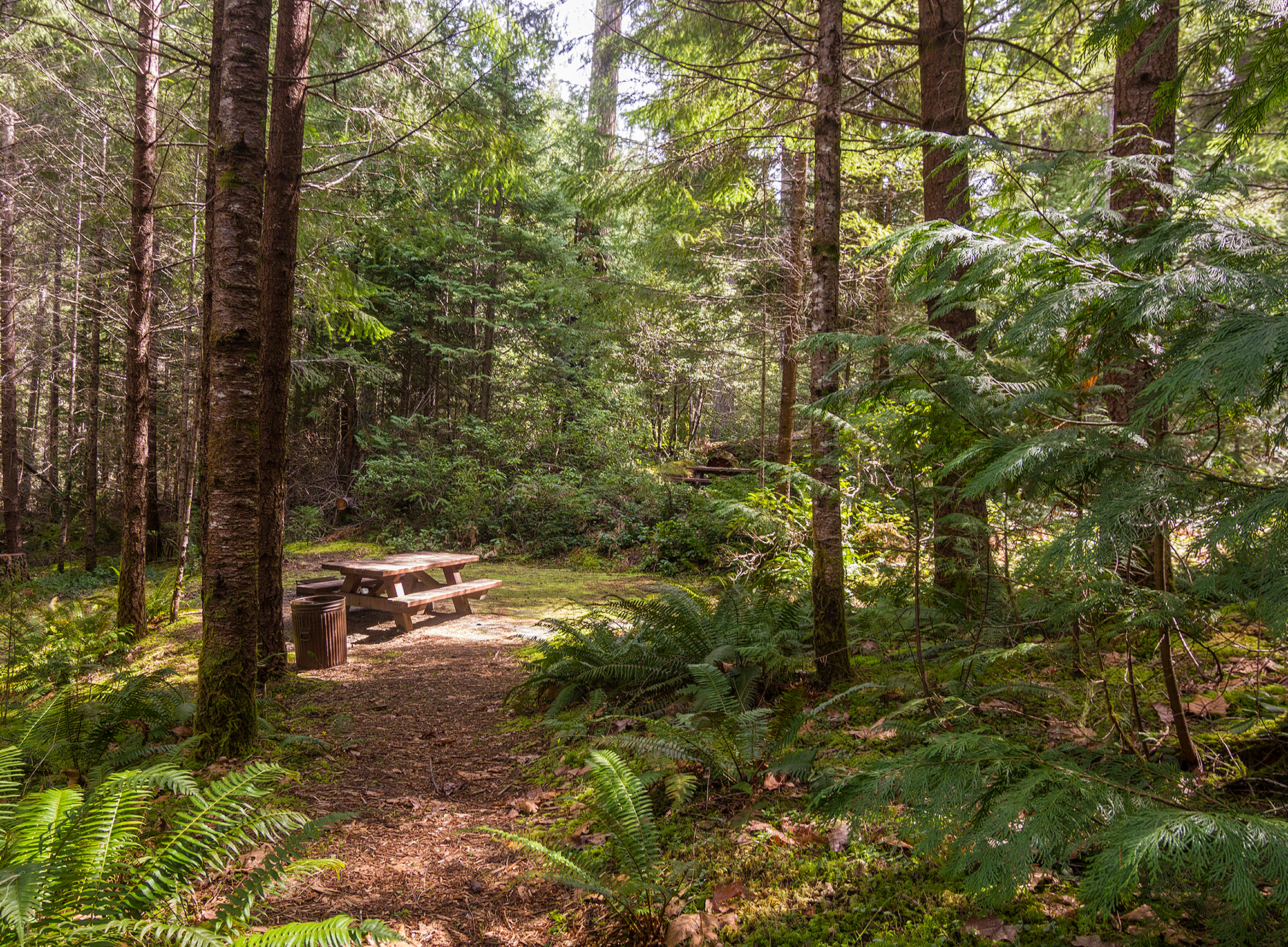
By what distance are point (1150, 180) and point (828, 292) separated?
2002 mm

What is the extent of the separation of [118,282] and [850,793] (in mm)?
16087

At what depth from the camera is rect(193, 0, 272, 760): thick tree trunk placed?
3977mm

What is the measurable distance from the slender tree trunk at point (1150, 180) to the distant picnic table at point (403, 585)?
7274 mm

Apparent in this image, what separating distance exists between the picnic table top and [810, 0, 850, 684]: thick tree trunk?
5546 millimetres

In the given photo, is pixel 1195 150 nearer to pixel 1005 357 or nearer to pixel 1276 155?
pixel 1276 155

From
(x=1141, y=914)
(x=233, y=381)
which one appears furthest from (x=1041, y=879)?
(x=233, y=381)

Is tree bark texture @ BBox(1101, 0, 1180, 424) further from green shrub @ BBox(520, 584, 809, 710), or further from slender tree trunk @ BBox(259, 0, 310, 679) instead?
slender tree trunk @ BBox(259, 0, 310, 679)

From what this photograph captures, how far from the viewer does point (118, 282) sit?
41.9 feet

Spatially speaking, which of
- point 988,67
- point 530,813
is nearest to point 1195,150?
point 988,67

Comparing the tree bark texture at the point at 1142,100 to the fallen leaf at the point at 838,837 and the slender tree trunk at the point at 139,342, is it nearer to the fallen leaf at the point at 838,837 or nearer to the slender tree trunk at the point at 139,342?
the fallen leaf at the point at 838,837

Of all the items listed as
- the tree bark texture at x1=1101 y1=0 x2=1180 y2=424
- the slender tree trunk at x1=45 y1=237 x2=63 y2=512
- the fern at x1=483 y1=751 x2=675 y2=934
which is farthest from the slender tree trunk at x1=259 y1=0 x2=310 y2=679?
the slender tree trunk at x1=45 y1=237 x2=63 y2=512

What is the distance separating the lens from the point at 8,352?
42.5 ft

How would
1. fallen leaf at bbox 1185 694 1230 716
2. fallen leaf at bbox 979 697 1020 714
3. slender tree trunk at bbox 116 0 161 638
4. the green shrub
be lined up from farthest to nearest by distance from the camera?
slender tree trunk at bbox 116 0 161 638 → the green shrub → fallen leaf at bbox 979 697 1020 714 → fallen leaf at bbox 1185 694 1230 716

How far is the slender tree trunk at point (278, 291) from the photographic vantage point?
5.73 m
